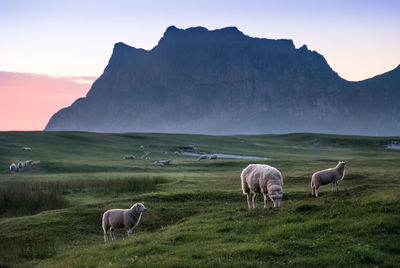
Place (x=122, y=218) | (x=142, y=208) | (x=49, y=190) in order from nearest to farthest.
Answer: (x=142, y=208), (x=122, y=218), (x=49, y=190)

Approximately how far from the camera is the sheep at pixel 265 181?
21.0m

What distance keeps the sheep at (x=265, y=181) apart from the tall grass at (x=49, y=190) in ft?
51.5

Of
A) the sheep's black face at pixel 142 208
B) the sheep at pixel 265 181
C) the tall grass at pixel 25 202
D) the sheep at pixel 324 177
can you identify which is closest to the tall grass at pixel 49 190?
the tall grass at pixel 25 202

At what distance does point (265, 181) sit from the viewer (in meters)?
21.8

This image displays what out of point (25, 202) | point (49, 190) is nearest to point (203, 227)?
point (25, 202)

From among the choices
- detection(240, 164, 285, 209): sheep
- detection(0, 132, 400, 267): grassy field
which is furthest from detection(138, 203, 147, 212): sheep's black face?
detection(240, 164, 285, 209): sheep

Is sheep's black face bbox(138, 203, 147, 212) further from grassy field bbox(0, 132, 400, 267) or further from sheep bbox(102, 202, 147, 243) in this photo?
grassy field bbox(0, 132, 400, 267)

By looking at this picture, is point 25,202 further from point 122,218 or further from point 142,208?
point 142,208

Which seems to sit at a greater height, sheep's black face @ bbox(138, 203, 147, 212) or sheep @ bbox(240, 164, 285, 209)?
sheep @ bbox(240, 164, 285, 209)

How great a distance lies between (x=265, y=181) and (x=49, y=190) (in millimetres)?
22382

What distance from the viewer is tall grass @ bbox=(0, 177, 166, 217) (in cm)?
3144

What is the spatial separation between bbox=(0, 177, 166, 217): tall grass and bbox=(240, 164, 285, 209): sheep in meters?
15.7

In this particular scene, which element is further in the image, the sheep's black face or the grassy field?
the sheep's black face

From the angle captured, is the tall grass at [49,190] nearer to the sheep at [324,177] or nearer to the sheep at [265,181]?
the sheep at [265,181]
